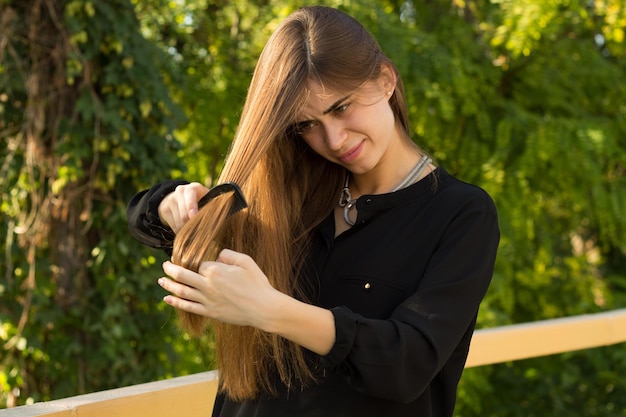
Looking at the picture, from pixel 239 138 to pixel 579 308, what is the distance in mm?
4330

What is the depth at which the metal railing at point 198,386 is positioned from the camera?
1.52m

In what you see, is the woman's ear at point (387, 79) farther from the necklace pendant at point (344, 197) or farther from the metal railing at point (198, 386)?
the metal railing at point (198, 386)

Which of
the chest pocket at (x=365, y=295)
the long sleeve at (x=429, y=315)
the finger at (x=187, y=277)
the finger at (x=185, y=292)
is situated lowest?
the chest pocket at (x=365, y=295)

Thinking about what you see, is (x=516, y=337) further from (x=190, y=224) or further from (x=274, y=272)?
(x=190, y=224)

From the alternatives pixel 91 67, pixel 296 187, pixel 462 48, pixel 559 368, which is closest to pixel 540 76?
pixel 462 48

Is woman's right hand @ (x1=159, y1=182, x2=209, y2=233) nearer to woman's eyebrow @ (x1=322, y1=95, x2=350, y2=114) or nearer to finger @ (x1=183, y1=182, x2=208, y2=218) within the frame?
finger @ (x1=183, y1=182, x2=208, y2=218)

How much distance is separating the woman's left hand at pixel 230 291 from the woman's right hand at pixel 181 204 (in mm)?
273

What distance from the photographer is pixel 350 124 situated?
1.46 metres

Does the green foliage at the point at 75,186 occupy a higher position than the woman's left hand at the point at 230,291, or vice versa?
the woman's left hand at the point at 230,291

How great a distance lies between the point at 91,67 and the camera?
3.16m

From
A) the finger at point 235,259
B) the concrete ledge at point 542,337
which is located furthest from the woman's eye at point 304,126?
the concrete ledge at point 542,337

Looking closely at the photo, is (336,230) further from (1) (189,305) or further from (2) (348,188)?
(1) (189,305)

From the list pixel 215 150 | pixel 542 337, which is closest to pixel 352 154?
pixel 542 337

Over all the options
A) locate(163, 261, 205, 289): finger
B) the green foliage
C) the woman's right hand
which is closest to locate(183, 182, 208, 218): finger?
the woman's right hand
